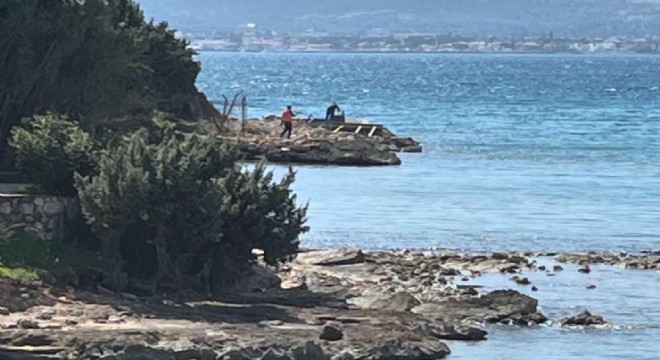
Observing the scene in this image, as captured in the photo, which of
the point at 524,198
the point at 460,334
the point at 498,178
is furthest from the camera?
the point at 498,178

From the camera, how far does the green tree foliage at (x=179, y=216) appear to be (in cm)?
2473

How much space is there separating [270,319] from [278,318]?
134 mm

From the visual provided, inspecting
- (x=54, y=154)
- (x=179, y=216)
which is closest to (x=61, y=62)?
(x=54, y=154)

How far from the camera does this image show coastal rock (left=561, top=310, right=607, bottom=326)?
1018 inches

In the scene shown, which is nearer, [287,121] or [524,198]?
[524,198]

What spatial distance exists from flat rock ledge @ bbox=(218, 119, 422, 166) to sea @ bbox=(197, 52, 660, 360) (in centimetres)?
121

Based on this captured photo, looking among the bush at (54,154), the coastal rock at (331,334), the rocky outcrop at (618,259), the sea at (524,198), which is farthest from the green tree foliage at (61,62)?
the coastal rock at (331,334)

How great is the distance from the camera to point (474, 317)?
2548 centimetres

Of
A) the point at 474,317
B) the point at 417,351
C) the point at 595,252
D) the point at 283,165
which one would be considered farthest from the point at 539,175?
the point at 417,351

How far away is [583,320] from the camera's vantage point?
85.0 ft

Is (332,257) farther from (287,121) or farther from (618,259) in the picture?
(287,121)

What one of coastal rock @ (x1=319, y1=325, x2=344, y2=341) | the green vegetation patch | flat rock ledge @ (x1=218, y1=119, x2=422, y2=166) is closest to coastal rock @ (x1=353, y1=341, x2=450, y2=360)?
coastal rock @ (x1=319, y1=325, x2=344, y2=341)

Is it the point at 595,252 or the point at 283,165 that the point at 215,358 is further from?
the point at 283,165

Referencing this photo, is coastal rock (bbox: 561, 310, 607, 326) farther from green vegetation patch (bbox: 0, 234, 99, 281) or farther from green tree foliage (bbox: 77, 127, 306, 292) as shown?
green vegetation patch (bbox: 0, 234, 99, 281)
